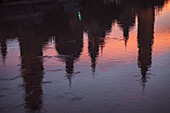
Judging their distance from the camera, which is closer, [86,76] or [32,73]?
[86,76]

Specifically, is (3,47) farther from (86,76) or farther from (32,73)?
(86,76)

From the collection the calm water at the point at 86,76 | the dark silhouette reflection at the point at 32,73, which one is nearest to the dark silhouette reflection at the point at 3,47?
the calm water at the point at 86,76

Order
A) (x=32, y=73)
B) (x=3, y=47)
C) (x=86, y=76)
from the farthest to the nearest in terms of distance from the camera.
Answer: (x=3, y=47) → (x=32, y=73) → (x=86, y=76)

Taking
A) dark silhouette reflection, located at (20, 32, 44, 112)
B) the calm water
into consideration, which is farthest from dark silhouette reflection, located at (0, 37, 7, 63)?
dark silhouette reflection, located at (20, 32, 44, 112)

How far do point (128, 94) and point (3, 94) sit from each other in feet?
18.5

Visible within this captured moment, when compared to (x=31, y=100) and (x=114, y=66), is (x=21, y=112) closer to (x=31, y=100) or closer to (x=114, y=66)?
(x=31, y=100)

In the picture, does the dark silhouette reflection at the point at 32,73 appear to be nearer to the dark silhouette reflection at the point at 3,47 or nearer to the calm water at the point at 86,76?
the calm water at the point at 86,76

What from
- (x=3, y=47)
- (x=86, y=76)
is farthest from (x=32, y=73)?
(x=3, y=47)

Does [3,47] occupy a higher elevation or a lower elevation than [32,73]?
higher

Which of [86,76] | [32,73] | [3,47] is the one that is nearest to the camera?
[86,76]

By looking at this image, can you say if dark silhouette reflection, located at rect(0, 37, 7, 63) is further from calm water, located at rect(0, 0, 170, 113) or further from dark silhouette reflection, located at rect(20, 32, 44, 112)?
dark silhouette reflection, located at rect(20, 32, 44, 112)

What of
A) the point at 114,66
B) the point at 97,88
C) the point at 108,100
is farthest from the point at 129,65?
the point at 108,100

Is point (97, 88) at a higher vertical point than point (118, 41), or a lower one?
lower

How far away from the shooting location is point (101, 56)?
2177cm
